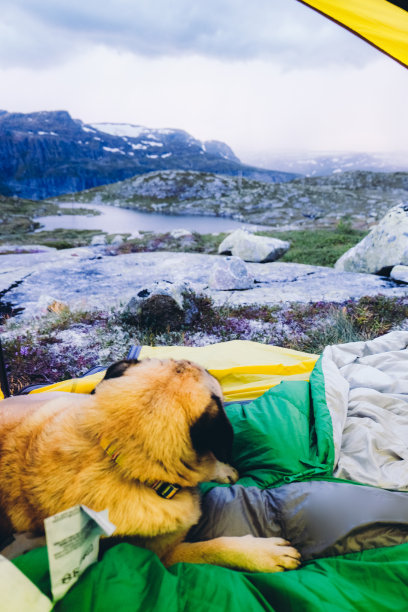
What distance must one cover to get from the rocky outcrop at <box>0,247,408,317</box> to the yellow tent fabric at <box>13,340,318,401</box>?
2960 millimetres

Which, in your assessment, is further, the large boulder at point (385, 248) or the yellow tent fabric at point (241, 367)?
the large boulder at point (385, 248)

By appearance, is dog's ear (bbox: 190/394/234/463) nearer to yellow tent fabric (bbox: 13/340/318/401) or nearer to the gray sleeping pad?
the gray sleeping pad

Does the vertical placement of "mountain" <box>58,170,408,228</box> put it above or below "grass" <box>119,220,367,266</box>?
above

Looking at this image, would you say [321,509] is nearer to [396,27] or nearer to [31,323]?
[396,27]

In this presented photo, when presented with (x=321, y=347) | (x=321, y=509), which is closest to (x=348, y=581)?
(x=321, y=509)

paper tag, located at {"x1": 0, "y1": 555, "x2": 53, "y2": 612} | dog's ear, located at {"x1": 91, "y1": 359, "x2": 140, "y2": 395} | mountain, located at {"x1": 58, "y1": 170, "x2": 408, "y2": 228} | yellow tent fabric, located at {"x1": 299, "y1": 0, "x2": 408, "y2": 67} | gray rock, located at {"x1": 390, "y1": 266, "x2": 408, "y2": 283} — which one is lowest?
paper tag, located at {"x1": 0, "y1": 555, "x2": 53, "y2": 612}

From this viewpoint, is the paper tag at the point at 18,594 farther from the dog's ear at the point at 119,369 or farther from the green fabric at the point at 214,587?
the dog's ear at the point at 119,369

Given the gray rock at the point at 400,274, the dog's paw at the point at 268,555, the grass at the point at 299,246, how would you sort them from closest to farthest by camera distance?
the dog's paw at the point at 268,555 < the gray rock at the point at 400,274 < the grass at the point at 299,246

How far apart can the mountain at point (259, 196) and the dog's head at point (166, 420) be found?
36.4 meters

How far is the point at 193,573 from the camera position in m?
1.42

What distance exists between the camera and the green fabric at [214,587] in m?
1.24

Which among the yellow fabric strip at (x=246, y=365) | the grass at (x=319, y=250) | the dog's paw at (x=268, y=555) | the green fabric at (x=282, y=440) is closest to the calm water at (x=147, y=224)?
the grass at (x=319, y=250)

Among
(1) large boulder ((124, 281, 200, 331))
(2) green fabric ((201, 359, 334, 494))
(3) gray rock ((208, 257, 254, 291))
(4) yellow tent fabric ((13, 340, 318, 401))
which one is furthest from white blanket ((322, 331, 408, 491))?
(3) gray rock ((208, 257, 254, 291))

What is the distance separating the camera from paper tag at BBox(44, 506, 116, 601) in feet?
3.70
